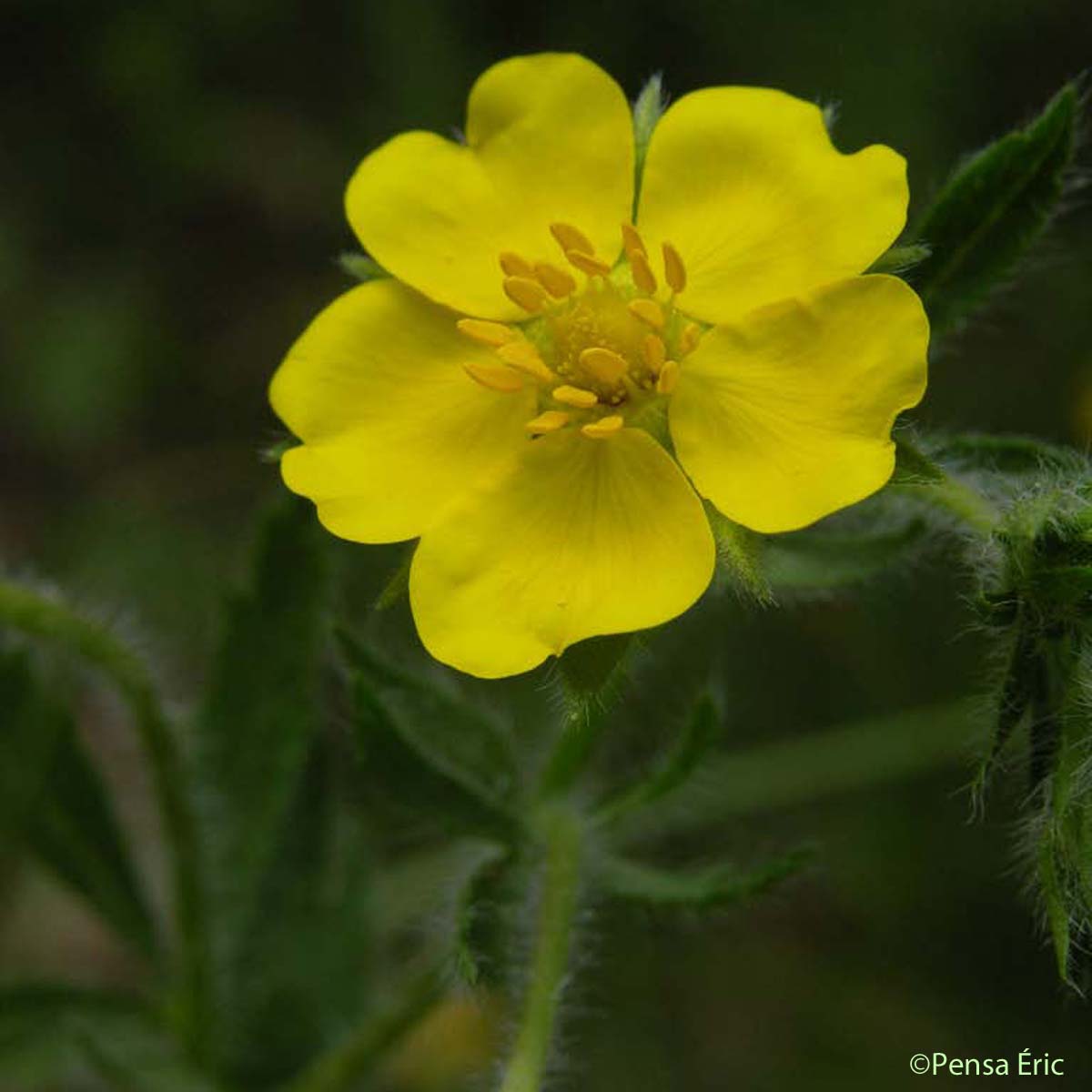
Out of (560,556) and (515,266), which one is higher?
(515,266)

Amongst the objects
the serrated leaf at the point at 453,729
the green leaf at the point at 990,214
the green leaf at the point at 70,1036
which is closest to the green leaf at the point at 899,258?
the green leaf at the point at 990,214

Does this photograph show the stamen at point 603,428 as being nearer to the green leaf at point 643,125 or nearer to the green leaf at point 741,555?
the green leaf at point 741,555

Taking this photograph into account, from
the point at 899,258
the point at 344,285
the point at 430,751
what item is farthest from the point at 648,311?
the point at 344,285

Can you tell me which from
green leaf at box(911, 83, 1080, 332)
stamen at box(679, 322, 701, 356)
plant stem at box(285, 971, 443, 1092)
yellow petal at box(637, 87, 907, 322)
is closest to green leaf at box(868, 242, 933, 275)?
yellow petal at box(637, 87, 907, 322)

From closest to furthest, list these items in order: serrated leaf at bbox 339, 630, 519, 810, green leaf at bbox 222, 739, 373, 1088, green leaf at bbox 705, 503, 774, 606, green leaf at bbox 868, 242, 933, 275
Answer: green leaf at bbox 705, 503, 774, 606 → green leaf at bbox 868, 242, 933, 275 → serrated leaf at bbox 339, 630, 519, 810 → green leaf at bbox 222, 739, 373, 1088

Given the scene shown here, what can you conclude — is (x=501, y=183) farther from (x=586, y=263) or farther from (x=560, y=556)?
(x=560, y=556)

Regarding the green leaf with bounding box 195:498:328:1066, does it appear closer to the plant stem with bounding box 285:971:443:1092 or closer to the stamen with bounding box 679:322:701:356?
the plant stem with bounding box 285:971:443:1092
